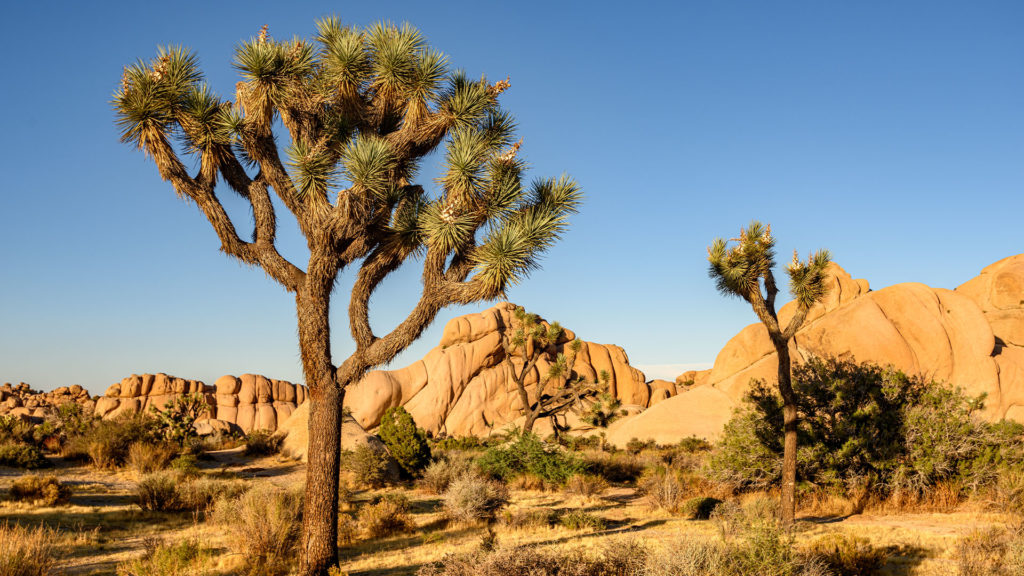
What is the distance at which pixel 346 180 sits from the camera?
790 centimetres

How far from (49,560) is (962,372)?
3915cm

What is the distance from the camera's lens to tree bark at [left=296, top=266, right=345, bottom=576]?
7.16 metres

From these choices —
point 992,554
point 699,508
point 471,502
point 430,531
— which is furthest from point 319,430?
point 699,508

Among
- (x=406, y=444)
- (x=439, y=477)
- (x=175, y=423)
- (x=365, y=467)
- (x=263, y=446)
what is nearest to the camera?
(x=439, y=477)

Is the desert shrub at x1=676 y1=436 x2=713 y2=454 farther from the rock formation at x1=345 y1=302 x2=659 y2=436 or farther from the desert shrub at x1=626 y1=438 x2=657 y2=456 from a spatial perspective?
the rock formation at x1=345 y1=302 x2=659 y2=436

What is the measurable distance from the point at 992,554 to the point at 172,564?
32.6 feet

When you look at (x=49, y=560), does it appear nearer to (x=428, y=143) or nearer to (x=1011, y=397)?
(x=428, y=143)

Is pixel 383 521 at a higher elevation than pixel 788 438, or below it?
below

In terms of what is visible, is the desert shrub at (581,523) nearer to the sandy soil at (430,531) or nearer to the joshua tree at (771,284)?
the sandy soil at (430,531)

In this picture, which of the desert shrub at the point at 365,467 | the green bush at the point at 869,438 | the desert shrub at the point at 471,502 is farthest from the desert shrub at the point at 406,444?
the green bush at the point at 869,438

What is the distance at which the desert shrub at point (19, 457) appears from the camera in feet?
55.9

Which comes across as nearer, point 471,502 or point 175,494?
point 471,502

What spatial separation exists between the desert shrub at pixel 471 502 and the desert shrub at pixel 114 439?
13149mm

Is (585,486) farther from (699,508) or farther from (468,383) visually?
(468,383)
